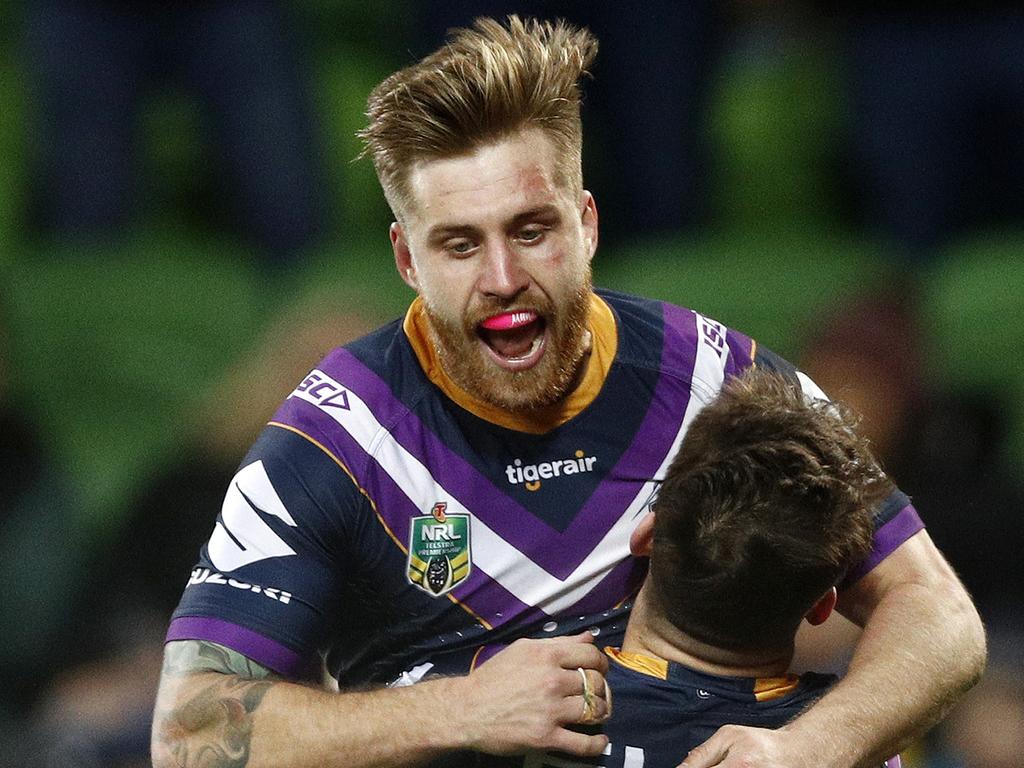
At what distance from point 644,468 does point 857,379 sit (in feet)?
6.66

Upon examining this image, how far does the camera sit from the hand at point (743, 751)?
276cm

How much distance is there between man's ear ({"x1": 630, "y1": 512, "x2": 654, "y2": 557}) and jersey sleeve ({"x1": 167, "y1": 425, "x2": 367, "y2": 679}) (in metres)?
0.48

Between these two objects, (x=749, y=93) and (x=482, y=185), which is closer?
(x=482, y=185)

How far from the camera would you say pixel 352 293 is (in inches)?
227

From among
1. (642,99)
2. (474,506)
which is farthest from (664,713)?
(642,99)

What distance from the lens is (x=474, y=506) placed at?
3240 mm

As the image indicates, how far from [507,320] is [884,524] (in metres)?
0.78

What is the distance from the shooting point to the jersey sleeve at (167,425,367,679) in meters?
3.05

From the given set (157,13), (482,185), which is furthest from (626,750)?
(157,13)

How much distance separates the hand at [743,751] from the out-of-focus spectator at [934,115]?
11.0 feet

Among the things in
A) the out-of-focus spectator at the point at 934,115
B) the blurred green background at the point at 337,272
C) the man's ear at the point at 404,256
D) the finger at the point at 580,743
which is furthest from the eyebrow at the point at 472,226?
the out-of-focus spectator at the point at 934,115

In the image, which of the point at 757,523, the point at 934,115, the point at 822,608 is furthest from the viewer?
the point at 934,115

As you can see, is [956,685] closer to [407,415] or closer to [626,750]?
[626,750]

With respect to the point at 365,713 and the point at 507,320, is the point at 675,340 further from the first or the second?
the point at 365,713
